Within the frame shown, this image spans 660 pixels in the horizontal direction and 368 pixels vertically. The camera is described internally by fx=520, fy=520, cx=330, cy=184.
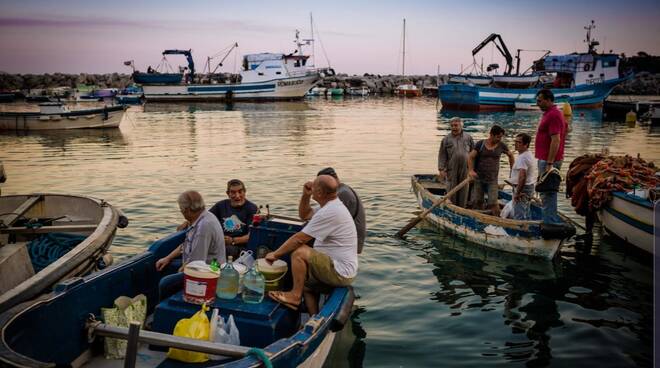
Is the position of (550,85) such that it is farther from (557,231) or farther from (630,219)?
(557,231)

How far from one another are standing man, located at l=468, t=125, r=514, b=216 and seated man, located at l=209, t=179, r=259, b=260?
181 inches

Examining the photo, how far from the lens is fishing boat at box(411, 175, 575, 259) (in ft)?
27.4

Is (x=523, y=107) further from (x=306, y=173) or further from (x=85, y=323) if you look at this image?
(x=85, y=323)

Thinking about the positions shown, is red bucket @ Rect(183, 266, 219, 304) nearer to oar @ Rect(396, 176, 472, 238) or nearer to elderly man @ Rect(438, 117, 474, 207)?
oar @ Rect(396, 176, 472, 238)

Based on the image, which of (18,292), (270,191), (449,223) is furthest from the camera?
(270,191)

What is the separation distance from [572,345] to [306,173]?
38.4 ft

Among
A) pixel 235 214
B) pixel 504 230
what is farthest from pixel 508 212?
pixel 235 214

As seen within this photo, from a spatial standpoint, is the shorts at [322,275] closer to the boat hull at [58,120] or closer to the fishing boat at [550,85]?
the boat hull at [58,120]

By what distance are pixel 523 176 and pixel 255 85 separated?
56.3 m

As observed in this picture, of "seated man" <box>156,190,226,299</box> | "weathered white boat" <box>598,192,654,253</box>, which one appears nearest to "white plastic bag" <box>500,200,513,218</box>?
"weathered white boat" <box>598,192,654,253</box>

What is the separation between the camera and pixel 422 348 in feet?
20.6

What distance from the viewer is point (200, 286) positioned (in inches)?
195

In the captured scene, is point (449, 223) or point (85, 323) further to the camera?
point (449, 223)

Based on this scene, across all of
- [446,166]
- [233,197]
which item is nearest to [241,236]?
[233,197]
